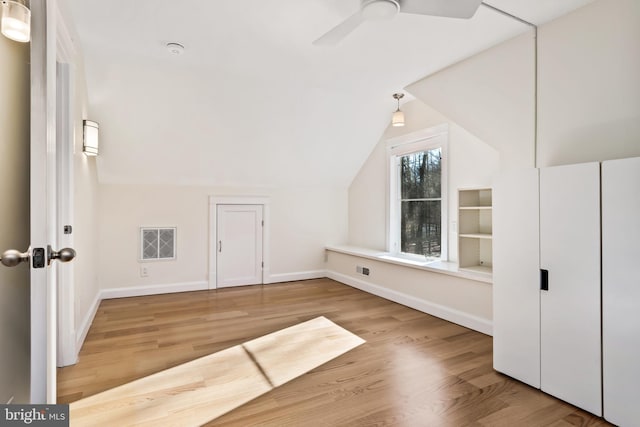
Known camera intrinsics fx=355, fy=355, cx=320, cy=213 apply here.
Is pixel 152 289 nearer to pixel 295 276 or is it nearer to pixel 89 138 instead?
pixel 295 276

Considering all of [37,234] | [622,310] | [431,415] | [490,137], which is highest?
[490,137]

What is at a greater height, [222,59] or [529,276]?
[222,59]

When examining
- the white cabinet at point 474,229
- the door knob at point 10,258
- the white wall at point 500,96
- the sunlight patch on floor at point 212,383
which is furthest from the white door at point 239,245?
the door knob at point 10,258

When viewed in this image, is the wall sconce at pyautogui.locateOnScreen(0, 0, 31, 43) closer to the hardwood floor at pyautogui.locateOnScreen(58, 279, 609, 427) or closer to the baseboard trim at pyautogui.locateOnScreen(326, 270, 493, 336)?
the hardwood floor at pyautogui.locateOnScreen(58, 279, 609, 427)

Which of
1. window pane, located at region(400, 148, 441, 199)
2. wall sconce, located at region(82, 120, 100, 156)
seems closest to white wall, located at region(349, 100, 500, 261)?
window pane, located at region(400, 148, 441, 199)

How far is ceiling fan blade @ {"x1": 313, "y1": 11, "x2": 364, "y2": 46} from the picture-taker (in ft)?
6.51

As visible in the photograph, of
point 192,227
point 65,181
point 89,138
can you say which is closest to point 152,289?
point 192,227

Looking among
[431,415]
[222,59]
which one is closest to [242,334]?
[431,415]

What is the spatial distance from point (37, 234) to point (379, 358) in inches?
92.1

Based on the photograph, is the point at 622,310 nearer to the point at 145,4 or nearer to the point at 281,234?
the point at 145,4

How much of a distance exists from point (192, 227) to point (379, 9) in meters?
3.83

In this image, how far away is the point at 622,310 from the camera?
74.9 inches

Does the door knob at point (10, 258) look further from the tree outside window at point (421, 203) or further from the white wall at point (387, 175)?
the tree outside window at point (421, 203)

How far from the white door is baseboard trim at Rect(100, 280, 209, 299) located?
296mm
